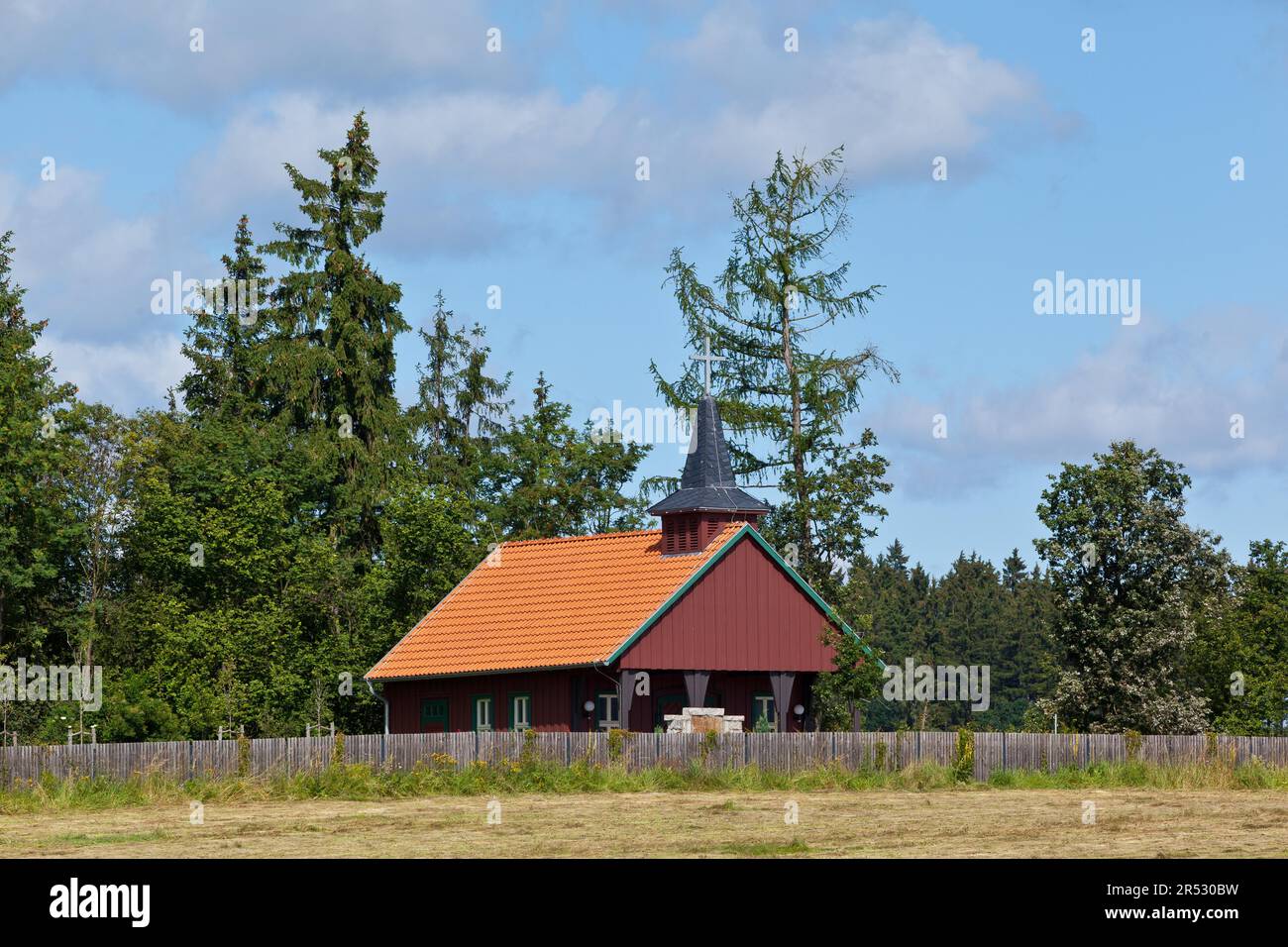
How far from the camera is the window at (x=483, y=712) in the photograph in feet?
143

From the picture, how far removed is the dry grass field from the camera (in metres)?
20.1

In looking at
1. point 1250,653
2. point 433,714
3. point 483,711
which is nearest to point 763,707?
point 483,711

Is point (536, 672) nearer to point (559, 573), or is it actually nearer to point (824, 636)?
point (559, 573)

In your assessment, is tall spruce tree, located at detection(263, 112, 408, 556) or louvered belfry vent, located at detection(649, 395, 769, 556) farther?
tall spruce tree, located at detection(263, 112, 408, 556)

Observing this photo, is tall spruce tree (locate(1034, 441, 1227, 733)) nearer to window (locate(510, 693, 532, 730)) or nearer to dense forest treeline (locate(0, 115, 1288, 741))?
dense forest treeline (locate(0, 115, 1288, 741))

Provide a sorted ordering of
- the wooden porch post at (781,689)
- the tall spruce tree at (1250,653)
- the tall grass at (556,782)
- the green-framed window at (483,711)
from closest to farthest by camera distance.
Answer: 1. the tall grass at (556,782)
2. the wooden porch post at (781,689)
3. the green-framed window at (483,711)
4. the tall spruce tree at (1250,653)

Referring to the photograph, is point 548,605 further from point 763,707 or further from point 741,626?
point 763,707

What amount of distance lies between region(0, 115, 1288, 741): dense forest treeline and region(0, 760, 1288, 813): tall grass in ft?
35.6

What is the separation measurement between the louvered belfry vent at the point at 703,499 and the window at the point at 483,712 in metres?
5.60

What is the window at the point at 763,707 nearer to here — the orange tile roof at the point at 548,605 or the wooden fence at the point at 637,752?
the orange tile roof at the point at 548,605

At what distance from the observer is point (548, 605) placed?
4416 centimetres

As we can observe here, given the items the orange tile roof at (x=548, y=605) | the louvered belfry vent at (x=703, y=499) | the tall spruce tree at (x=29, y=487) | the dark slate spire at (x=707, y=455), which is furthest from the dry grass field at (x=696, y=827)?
the tall spruce tree at (x=29, y=487)

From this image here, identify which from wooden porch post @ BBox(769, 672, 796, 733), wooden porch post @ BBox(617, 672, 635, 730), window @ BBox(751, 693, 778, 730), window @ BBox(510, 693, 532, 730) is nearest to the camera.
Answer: wooden porch post @ BBox(617, 672, 635, 730)

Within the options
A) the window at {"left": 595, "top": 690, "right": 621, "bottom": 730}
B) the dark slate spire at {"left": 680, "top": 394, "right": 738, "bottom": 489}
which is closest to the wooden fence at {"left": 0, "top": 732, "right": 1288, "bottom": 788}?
the window at {"left": 595, "top": 690, "right": 621, "bottom": 730}
